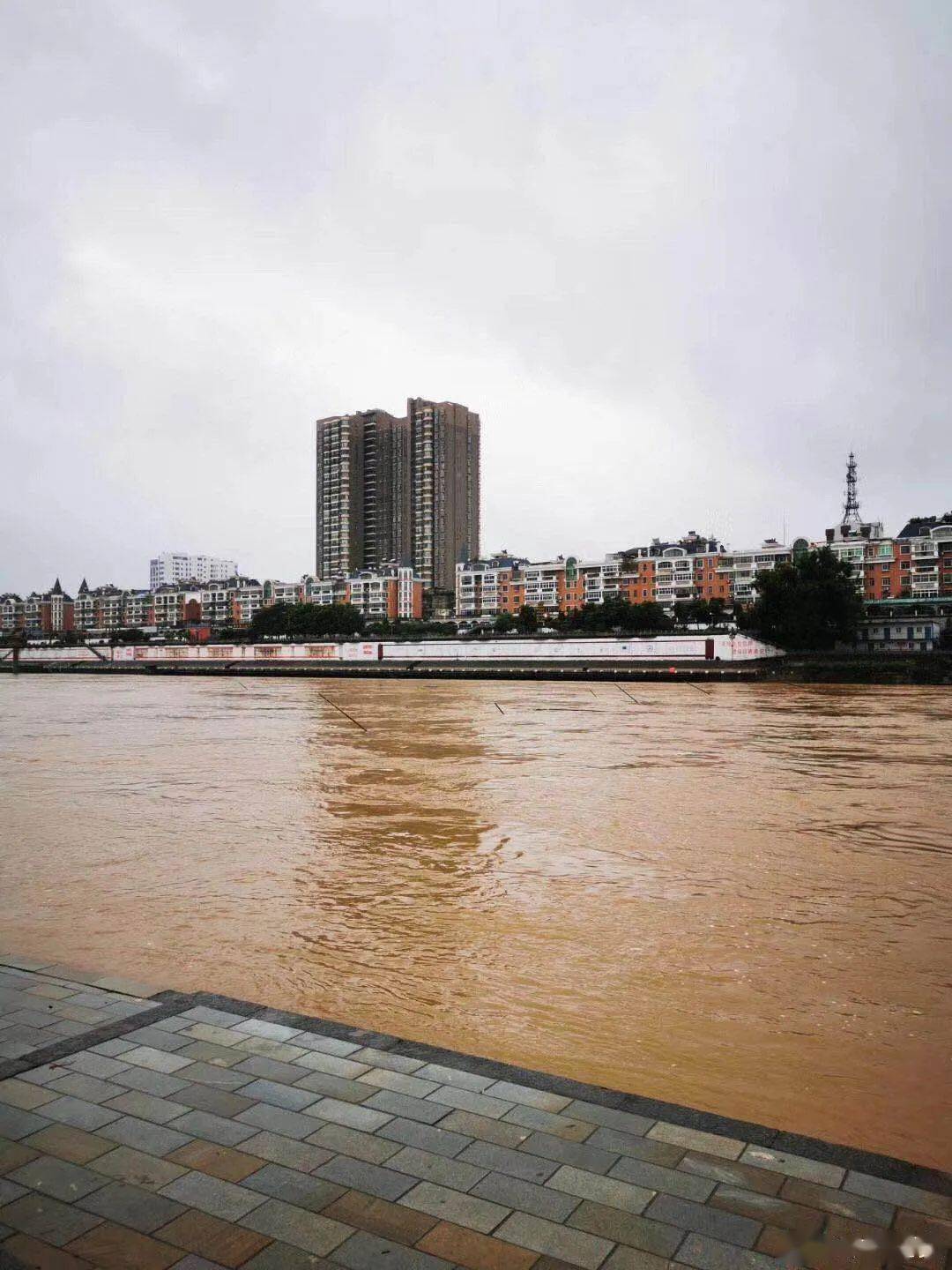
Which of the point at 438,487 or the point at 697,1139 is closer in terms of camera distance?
the point at 697,1139

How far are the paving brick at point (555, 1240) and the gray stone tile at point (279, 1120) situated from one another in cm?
105

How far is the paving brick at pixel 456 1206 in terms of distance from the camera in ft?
10.2

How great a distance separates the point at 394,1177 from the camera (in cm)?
339

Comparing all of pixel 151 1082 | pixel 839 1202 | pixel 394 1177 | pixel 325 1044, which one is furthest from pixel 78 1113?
pixel 839 1202

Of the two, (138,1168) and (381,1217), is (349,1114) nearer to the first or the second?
(381,1217)

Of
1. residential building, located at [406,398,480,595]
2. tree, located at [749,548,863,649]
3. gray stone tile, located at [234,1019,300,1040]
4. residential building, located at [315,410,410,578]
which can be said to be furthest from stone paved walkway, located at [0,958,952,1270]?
residential building, located at [315,410,410,578]

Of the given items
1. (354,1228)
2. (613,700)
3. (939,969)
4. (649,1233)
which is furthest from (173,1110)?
(613,700)

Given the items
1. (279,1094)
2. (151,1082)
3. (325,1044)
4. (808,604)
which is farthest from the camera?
(808,604)

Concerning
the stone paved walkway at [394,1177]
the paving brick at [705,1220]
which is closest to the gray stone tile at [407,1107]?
the stone paved walkway at [394,1177]

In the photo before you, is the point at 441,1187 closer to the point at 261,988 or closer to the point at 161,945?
the point at 261,988

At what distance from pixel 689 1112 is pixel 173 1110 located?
7.75 ft

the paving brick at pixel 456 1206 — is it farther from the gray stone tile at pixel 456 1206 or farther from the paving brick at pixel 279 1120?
the paving brick at pixel 279 1120

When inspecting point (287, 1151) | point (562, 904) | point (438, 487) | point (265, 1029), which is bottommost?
point (562, 904)

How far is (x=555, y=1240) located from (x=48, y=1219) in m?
1.85
